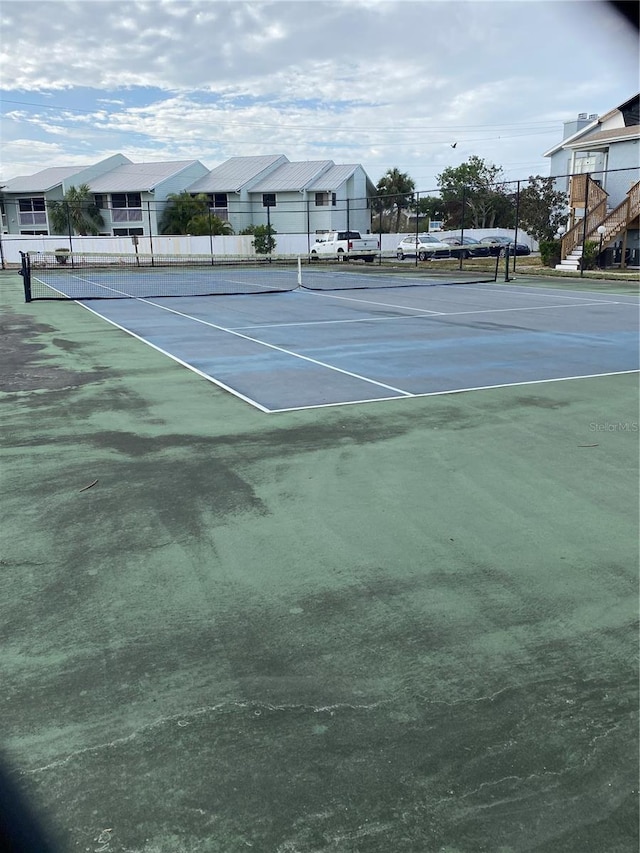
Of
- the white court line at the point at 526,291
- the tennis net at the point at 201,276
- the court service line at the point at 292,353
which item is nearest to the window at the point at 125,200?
the tennis net at the point at 201,276

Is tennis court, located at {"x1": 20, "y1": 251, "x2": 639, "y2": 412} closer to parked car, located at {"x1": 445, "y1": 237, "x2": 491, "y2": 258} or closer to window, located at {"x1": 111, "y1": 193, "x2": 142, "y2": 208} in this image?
parked car, located at {"x1": 445, "y1": 237, "x2": 491, "y2": 258}

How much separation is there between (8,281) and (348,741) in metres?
32.1

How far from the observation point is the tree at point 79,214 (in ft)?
195

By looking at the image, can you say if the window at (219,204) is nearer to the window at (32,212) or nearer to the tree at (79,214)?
the tree at (79,214)

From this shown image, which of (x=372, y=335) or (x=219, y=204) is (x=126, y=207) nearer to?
(x=219, y=204)

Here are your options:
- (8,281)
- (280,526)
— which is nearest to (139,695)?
(280,526)

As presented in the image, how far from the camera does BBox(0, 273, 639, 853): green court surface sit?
2.58m

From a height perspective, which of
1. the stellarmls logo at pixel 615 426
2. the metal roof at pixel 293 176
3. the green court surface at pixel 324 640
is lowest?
the green court surface at pixel 324 640

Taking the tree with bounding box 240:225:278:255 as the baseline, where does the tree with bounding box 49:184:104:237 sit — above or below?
above

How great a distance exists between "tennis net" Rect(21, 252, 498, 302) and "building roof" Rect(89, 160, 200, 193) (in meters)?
16.9

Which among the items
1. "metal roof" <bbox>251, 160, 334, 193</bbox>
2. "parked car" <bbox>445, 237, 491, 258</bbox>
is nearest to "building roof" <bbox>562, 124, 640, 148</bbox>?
"parked car" <bbox>445, 237, 491, 258</bbox>

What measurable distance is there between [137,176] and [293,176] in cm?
1372

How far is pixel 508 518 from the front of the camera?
512 centimetres

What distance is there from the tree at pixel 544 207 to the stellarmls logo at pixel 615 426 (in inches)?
1428
